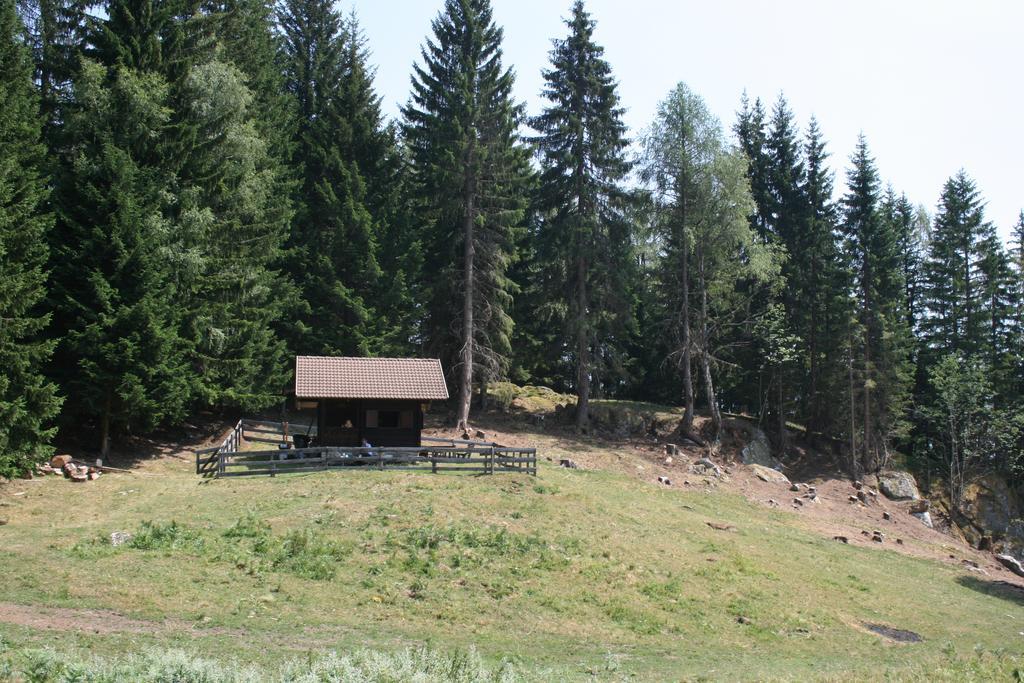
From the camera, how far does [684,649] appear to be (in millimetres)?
15234

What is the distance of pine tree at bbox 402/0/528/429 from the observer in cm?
A: 3853

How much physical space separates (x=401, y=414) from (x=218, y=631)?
53.4 ft

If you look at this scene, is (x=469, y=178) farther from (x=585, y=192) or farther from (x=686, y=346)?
(x=686, y=346)

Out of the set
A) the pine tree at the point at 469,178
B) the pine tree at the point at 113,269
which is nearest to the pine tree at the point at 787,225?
the pine tree at the point at 469,178

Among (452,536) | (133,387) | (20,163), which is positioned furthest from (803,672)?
(20,163)

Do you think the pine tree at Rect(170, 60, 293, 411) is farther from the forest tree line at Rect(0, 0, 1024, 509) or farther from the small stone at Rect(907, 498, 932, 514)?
the small stone at Rect(907, 498, 932, 514)

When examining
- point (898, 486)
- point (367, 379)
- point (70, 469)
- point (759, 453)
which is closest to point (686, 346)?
point (759, 453)

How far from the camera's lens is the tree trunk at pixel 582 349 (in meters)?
41.1

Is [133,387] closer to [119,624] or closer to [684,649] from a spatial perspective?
[119,624]

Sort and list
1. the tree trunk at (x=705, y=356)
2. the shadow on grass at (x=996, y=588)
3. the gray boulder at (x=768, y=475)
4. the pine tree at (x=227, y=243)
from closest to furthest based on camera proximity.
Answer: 1. the shadow on grass at (x=996, y=588)
2. the pine tree at (x=227, y=243)
3. the gray boulder at (x=768, y=475)
4. the tree trunk at (x=705, y=356)

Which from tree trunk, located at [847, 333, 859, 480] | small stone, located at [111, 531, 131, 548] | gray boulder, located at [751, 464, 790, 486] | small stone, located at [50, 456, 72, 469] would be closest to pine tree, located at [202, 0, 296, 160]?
small stone, located at [50, 456, 72, 469]

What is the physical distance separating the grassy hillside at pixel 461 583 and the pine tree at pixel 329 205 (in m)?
14.2

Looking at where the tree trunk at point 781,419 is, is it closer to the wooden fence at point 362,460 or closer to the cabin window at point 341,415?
the wooden fence at point 362,460

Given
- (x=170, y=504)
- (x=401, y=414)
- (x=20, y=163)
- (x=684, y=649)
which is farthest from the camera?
(x=401, y=414)
